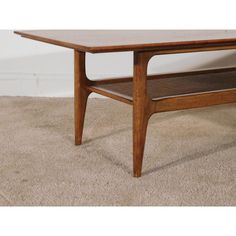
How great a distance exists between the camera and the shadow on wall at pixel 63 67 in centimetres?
326

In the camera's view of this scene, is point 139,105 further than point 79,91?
No

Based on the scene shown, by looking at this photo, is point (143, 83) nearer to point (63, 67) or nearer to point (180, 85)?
point (180, 85)

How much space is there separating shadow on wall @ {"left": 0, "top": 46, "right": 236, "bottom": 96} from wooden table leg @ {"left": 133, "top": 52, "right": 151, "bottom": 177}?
150 centimetres

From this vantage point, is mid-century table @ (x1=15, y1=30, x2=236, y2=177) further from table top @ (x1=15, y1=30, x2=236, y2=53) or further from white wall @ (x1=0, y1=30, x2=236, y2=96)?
white wall @ (x1=0, y1=30, x2=236, y2=96)

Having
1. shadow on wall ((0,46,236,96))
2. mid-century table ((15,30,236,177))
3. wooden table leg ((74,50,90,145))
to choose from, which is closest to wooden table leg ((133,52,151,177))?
mid-century table ((15,30,236,177))

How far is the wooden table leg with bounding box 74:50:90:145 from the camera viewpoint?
6.91 ft

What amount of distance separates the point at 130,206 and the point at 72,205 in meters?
0.18

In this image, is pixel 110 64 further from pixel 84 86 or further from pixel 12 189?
pixel 12 189

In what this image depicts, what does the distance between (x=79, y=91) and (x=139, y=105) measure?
18.0 inches

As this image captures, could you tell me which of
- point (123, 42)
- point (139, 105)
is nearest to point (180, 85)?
point (139, 105)

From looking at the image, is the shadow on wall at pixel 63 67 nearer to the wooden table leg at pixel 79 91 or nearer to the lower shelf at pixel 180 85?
the lower shelf at pixel 180 85

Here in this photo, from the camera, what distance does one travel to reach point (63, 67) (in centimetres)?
327

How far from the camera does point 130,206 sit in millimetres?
1611

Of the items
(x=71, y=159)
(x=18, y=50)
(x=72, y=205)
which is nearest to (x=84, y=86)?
(x=71, y=159)
